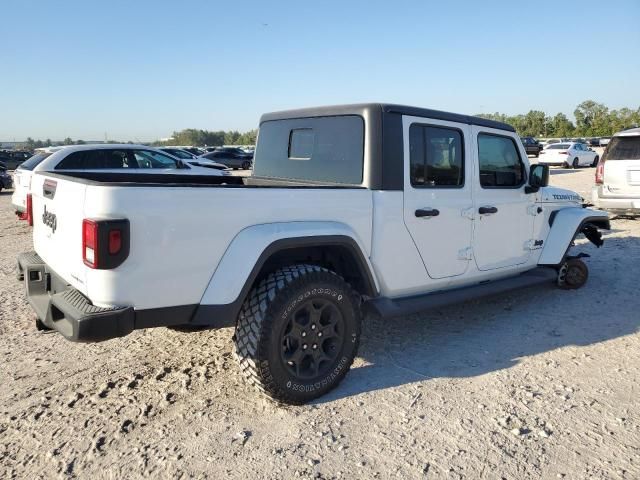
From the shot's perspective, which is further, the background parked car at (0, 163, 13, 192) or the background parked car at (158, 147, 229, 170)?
the background parked car at (0, 163, 13, 192)

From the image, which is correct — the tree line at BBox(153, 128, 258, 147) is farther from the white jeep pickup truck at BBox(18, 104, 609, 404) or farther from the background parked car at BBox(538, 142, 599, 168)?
the white jeep pickup truck at BBox(18, 104, 609, 404)

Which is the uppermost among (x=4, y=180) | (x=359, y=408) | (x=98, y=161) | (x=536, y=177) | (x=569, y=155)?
(x=569, y=155)

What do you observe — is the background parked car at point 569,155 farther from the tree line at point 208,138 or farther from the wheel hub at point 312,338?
the tree line at point 208,138

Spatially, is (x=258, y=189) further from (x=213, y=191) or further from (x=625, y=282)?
(x=625, y=282)

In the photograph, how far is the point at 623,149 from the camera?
9422mm

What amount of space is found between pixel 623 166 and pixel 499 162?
19.9ft

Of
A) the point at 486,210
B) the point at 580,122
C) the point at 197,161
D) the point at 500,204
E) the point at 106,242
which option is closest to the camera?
the point at 106,242

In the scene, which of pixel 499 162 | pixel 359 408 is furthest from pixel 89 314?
pixel 499 162

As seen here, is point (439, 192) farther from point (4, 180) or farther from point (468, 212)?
point (4, 180)

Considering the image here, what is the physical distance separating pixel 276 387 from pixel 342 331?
60cm

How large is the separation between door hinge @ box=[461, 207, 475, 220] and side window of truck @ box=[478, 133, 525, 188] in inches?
12.8

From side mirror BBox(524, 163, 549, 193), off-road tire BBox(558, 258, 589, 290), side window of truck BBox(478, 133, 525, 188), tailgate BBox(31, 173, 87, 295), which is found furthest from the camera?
off-road tire BBox(558, 258, 589, 290)

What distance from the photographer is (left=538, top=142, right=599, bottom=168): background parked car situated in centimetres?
2892

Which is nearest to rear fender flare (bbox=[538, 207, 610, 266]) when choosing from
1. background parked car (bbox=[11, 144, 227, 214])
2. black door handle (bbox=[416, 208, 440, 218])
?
black door handle (bbox=[416, 208, 440, 218])
